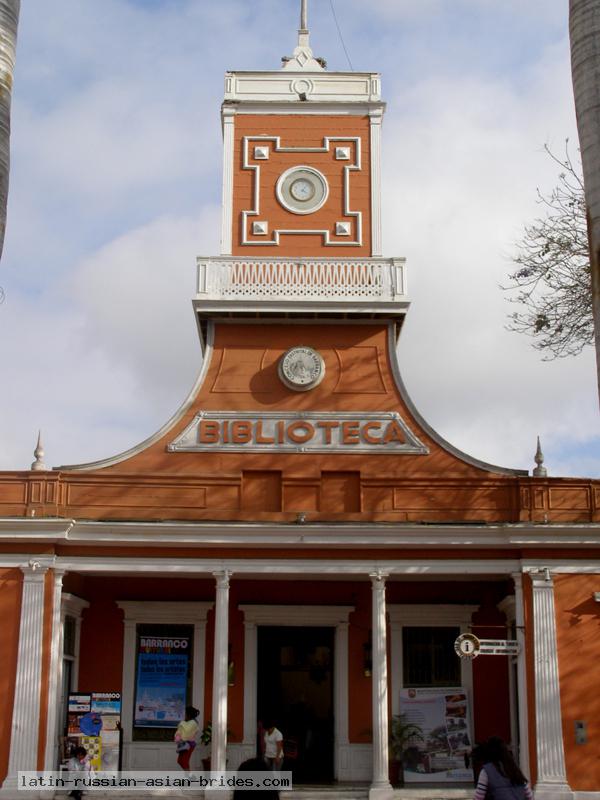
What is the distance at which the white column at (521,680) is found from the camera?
1759cm

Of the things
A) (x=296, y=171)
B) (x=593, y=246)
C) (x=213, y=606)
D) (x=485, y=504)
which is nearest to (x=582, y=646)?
(x=485, y=504)

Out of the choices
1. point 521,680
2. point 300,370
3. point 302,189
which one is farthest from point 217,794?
point 302,189

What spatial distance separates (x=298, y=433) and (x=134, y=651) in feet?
16.3

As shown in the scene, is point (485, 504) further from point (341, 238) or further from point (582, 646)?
point (341, 238)

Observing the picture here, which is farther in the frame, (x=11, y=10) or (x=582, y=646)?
(x=582, y=646)

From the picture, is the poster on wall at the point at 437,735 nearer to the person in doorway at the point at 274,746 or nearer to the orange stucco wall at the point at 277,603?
the orange stucco wall at the point at 277,603

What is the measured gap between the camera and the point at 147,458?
1961cm

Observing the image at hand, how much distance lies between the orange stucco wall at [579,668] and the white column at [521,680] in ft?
1.90

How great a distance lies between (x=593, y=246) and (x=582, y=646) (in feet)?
40.8

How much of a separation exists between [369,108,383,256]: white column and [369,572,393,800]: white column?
673 centimetres

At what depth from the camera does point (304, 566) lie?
60.6 ft

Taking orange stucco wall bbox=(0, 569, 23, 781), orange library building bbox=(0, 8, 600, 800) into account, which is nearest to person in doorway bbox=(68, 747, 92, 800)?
orange library building bbox=(0, 8, 600, 800)

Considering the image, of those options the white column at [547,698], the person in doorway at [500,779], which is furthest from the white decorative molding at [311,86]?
the person in doorway at [500,779]

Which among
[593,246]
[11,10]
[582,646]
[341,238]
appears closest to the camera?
[593,246]
